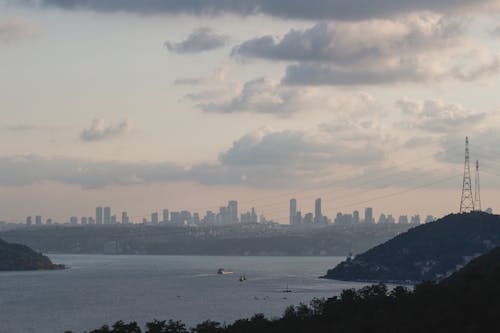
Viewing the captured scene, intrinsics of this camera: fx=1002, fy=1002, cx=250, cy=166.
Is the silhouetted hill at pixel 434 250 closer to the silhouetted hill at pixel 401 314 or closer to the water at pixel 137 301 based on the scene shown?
the water at pixel 137 301

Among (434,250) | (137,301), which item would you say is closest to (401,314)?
(137,301)

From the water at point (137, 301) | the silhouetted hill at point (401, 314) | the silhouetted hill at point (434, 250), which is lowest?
the water at point (137, 301)

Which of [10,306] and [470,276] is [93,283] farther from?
[470,276]

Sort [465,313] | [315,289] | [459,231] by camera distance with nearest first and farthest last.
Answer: [465,313] → [315,289] → [459,231]

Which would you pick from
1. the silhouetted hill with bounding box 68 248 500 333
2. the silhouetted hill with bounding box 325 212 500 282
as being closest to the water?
the silhouetted hill with bounding box 325 212 500 282

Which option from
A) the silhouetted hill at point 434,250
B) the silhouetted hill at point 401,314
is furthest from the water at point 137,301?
the silhouetted hill at point 401,314

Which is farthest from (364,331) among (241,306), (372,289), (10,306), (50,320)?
(10,306)

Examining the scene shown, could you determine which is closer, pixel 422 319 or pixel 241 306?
pixel 422 319
